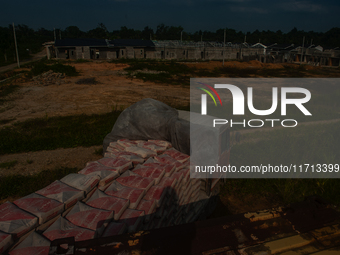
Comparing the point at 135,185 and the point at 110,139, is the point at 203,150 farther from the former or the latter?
the point at 110,139

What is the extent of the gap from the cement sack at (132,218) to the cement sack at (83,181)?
560mm

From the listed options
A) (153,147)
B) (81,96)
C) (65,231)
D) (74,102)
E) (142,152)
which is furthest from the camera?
(81,96)

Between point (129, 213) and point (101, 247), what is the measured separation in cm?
119

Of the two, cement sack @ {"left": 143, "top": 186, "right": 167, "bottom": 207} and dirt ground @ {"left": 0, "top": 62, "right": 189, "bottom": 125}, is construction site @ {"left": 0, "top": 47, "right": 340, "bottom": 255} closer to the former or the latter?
cement sack @ {"left": 143, "top": 186, "right": 167, "bottom": 207}

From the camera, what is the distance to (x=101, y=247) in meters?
1.45

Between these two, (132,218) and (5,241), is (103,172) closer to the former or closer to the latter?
(132,218)

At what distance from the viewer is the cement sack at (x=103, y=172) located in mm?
3080

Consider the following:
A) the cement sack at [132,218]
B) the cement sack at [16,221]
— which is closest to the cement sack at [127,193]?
the cement sack at [132,218]

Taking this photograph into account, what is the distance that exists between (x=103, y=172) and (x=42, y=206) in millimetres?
848

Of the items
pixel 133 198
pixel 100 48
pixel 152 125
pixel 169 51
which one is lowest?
pixel 133 198

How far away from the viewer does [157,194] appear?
9.77 feet

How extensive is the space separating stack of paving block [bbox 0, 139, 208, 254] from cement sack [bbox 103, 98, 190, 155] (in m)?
0.62

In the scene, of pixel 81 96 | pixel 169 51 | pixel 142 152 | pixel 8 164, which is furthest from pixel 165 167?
pixel 169 51

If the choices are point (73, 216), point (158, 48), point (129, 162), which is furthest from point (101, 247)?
point (158, 48)
